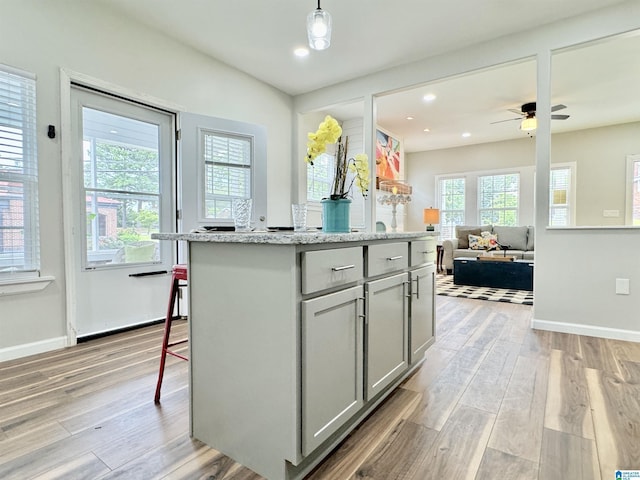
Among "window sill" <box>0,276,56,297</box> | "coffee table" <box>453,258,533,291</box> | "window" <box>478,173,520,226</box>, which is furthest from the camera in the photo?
"window" <box>478,173,520,226</box>

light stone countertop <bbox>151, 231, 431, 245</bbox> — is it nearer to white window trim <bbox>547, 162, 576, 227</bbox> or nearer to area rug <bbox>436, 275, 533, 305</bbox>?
area rug <bbox>436, 275, 533, 305</bbox>

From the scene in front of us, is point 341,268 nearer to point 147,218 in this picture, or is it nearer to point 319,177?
point 147,218

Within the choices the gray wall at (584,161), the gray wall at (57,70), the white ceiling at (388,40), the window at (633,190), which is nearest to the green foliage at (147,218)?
the gray wall at (57,70)

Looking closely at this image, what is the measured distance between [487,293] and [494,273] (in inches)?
21.0

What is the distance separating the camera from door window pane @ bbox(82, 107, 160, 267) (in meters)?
2.80

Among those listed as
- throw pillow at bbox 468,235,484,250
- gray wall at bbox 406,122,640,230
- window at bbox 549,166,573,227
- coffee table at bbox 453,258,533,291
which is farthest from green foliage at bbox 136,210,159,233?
window at bbox 549,166,573,227

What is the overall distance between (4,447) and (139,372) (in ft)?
2.52

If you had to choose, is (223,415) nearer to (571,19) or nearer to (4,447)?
(4,447)

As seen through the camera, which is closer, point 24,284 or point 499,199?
point 24,284

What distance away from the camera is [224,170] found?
11.6 ft

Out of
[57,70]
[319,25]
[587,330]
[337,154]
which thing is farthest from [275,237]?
[587,330]

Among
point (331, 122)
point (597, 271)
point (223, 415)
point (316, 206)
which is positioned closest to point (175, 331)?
point (223, 415)

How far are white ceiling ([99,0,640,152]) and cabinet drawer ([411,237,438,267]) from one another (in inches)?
79.7

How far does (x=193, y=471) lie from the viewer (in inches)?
49.7
